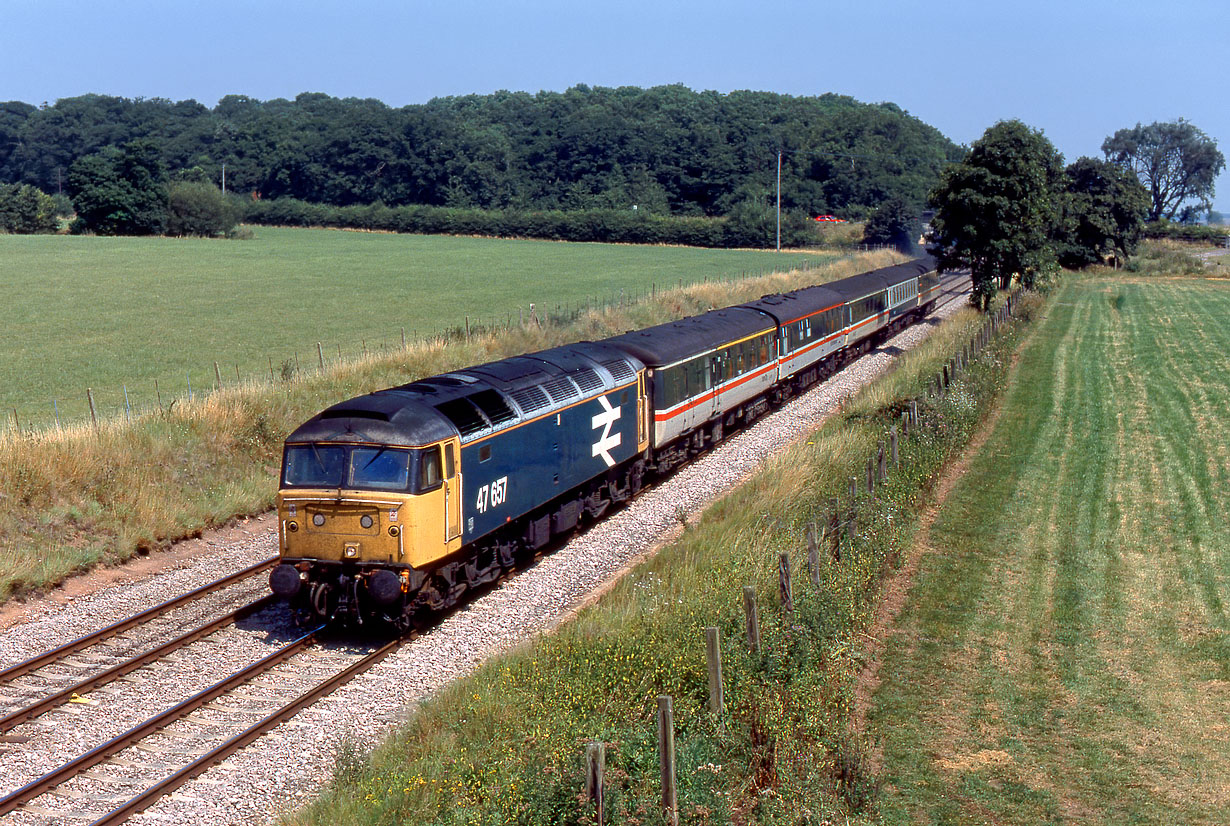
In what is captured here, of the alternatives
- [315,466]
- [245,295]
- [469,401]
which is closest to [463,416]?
[469,401]

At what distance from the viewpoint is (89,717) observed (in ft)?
39.1

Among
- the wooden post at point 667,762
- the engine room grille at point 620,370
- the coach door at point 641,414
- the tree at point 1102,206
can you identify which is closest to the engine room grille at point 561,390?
the engine room grille at point 620,370

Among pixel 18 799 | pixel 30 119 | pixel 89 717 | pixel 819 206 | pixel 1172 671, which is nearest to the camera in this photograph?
pixel 18 799

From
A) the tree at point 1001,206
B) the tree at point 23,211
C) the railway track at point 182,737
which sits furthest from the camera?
the tree at point 23,211

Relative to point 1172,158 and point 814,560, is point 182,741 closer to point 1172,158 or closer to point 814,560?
point 814,560

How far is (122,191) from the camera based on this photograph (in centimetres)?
10175

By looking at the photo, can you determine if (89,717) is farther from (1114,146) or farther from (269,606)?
(1114,146)

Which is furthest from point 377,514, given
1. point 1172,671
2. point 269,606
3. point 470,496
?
point 1172,671

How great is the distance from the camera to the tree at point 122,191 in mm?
101438

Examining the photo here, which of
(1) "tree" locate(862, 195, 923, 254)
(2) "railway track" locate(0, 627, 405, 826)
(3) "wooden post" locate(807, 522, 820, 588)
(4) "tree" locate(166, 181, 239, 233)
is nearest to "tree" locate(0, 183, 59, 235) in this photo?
(4) "tree" locate(166, 181, 239, 233)

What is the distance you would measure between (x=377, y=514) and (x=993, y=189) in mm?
38663

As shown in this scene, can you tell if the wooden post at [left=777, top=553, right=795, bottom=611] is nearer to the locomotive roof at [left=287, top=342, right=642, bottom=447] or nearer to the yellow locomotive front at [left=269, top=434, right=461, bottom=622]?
the yellow locomotive front at [left=269, top=434, right=461, bottom=622]

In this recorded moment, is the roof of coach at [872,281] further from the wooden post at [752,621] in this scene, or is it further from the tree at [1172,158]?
the tree at [1172,158]

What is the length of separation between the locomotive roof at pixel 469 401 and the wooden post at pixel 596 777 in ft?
22.2
